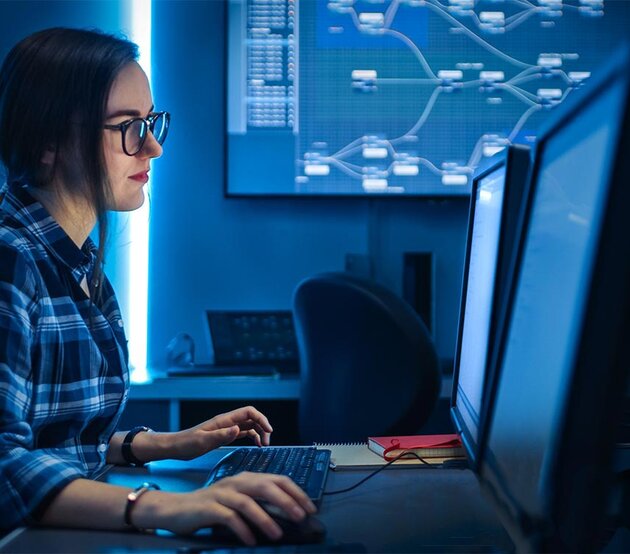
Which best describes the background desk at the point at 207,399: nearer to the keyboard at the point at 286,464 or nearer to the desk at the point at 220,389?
the desk at the point at 220,389

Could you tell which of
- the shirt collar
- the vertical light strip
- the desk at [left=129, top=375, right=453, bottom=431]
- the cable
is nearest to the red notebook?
the cable

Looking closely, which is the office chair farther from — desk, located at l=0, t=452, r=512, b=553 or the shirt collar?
the shirt collar

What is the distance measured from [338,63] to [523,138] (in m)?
0.74

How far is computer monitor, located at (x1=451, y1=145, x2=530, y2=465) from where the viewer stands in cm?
79

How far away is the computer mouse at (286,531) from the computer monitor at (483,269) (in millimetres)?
177

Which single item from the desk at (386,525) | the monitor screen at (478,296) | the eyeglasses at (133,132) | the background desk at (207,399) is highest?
the eyeglasses at (133,132)

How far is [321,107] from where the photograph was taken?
2.93 meters

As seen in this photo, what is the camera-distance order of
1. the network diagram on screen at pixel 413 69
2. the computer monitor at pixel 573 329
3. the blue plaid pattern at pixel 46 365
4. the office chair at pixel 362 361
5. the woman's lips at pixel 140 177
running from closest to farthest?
the computer monitor at pixel 573 329 → the blue plaid pattern at pixel 46 365 → the woman's lips at pixel 140 177 → the office chair at pixel 362 361 → the network diagram on screen at pixel 413 69

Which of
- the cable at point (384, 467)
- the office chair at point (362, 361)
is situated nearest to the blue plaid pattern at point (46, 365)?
the cable at point (384, 467)

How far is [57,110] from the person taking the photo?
3.78 feet

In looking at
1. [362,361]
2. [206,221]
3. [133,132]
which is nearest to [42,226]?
[133,132]

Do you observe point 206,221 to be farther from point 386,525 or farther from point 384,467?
point 386,525

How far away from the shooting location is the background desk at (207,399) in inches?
95.8

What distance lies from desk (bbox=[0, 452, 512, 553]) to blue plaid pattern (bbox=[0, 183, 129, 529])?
0.20 ft
